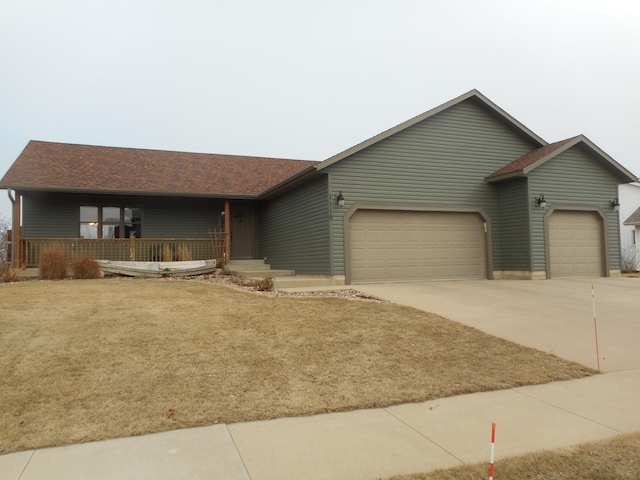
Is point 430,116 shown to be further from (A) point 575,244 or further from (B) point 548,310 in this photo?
(B) point 548,310

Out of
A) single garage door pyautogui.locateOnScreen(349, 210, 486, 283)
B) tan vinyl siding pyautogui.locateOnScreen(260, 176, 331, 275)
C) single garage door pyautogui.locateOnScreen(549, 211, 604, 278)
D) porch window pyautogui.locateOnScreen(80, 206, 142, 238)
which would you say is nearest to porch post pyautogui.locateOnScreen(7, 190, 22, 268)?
porch window pyautogui.locateOnScreen(80, 206, 142, 238)

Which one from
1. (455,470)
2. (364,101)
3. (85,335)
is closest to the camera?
(455,470)

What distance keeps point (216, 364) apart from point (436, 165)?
11003 mm

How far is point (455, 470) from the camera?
310 cm

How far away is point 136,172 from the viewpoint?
17125 mm

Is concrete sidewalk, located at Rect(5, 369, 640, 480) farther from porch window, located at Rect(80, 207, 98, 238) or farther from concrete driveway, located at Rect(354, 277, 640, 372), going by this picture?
porch window, located at Rect(80, 207, 98, 238)

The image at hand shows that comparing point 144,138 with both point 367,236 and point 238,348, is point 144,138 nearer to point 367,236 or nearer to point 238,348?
point 367,236

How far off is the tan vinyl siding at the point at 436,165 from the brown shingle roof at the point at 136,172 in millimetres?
5582

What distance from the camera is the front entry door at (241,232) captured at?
713 inches

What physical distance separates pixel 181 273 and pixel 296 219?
14.3ft

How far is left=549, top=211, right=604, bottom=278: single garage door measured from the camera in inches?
568

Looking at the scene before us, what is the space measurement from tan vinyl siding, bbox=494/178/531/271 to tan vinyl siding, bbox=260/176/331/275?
248 inches

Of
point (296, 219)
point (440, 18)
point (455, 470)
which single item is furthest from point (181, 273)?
point (440, 18)

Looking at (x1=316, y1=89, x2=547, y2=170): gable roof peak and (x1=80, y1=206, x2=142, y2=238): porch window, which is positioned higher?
(x1=316, y1=89, x2=547, y2=170): gable roof peak
